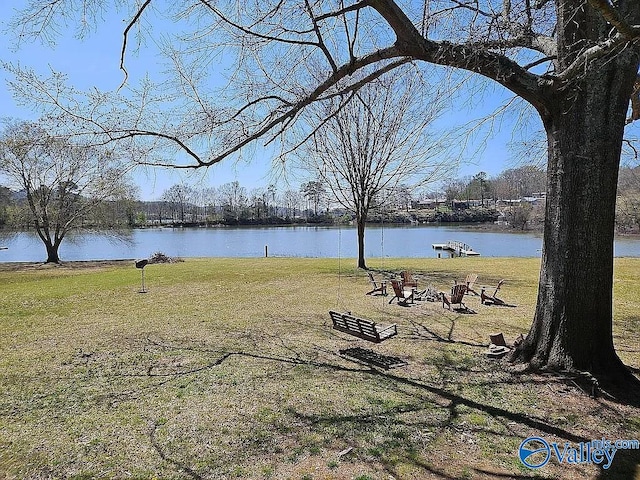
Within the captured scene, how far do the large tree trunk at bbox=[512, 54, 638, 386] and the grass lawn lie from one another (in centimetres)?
56

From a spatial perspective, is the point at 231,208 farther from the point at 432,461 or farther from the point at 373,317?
the point at 432,461

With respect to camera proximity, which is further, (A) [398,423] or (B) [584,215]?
(B) [584,215]

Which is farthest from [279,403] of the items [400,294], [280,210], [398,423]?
[280,210]

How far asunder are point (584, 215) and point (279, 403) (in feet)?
13.2

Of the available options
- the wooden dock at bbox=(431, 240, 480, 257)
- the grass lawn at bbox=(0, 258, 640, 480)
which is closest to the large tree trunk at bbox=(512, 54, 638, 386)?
the grass lawn at bbox=(0, 258, 640, 480)

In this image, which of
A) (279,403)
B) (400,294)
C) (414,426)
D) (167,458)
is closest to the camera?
(167,458)

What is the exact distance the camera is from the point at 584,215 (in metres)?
4.50

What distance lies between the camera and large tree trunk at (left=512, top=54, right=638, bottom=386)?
443 centimetres

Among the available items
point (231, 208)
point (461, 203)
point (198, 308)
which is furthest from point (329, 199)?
point (461, 203)

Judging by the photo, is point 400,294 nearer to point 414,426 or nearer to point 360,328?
point 360,328

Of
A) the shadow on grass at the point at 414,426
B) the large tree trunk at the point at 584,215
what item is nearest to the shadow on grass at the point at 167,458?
the shadow on grass at the point at 414,426

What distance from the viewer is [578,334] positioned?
465 cm

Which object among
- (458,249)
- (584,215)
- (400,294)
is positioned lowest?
(458,249)

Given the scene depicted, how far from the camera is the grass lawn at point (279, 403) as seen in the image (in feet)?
10.9
